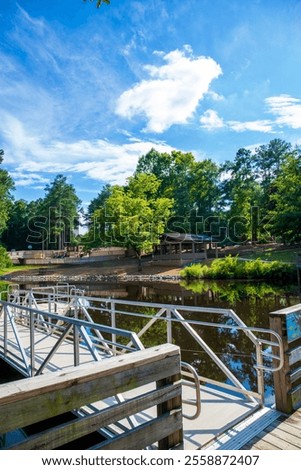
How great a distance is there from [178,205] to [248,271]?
63.8 feet

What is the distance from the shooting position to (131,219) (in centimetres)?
3106

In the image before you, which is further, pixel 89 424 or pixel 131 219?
pixel 131 219

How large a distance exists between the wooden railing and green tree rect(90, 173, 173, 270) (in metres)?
29.1

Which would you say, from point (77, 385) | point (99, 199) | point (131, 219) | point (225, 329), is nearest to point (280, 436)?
point (77, 385)

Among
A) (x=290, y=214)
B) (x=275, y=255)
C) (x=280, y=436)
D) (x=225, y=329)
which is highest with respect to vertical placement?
(x=290, y=214)

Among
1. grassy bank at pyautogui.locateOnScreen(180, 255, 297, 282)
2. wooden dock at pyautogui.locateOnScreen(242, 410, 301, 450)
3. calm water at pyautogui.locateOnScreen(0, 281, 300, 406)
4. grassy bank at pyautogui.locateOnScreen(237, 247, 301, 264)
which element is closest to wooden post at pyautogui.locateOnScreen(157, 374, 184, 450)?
wooden dock at pyautogui.locateOnScreen(242, 410, 301, 450)

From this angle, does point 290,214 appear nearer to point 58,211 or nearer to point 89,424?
point 89,424

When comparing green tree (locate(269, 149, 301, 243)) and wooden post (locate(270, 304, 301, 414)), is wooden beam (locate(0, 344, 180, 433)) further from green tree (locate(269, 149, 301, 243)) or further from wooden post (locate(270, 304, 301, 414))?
green tree (locate(269, 149, 301, 243))

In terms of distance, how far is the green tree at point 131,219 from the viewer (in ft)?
103

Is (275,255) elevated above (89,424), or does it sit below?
below

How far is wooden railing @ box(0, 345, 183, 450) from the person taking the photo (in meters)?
1.48

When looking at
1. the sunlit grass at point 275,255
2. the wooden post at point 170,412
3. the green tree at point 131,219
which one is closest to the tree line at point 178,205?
the green tree at point 131,219

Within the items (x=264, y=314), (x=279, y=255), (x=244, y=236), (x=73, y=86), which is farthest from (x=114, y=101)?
(x=244, y=236)

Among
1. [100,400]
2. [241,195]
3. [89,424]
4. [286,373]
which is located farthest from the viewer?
[241,195]
